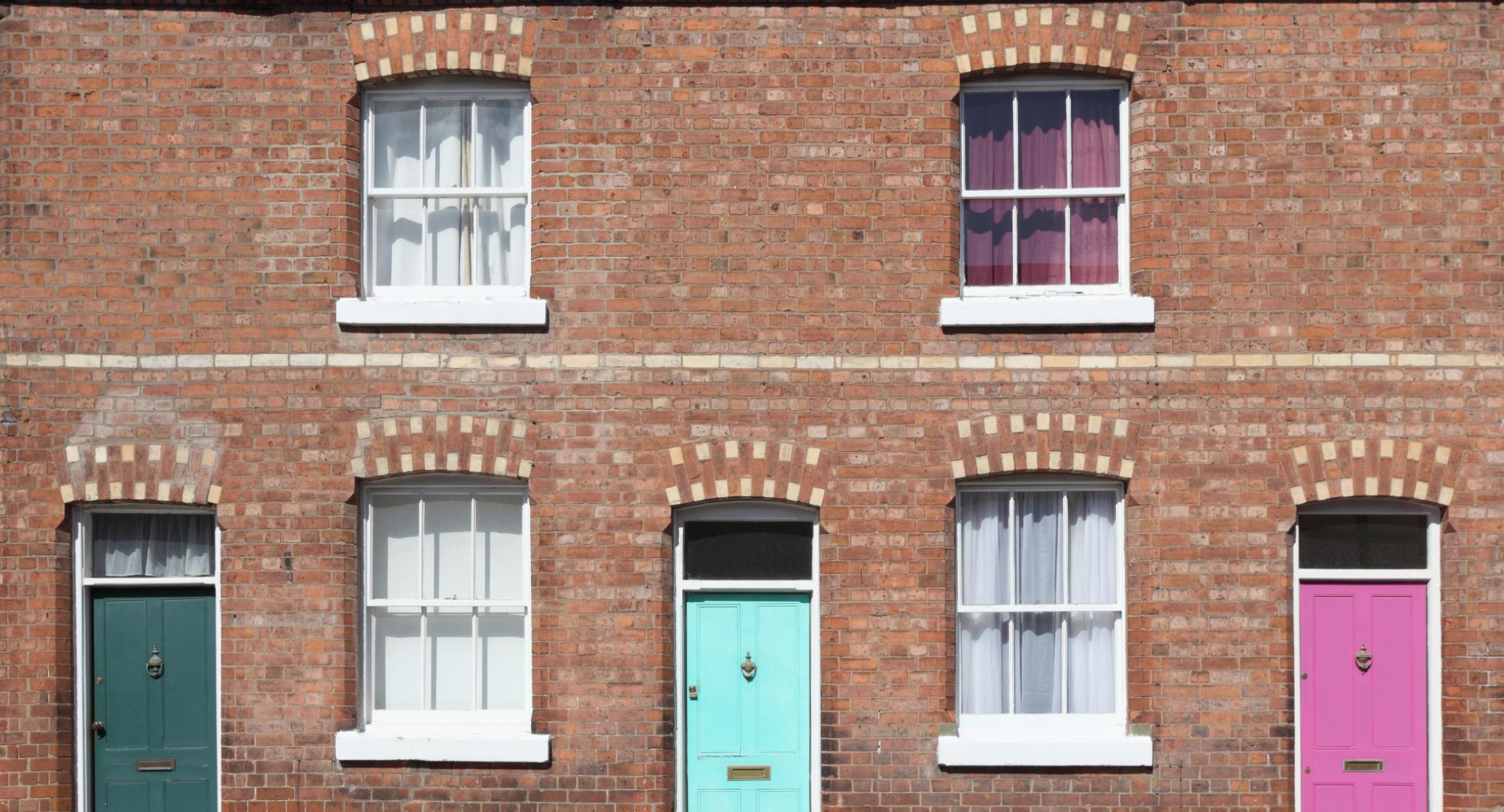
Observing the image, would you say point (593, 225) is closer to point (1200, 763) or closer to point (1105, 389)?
point (1105, 389)

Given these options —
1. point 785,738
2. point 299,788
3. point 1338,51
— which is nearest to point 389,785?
point 299,788

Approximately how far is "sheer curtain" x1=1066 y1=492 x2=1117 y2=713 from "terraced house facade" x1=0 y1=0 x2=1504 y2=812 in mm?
115

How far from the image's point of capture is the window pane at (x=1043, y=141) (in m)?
8.83

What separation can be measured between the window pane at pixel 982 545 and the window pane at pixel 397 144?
4540 mm

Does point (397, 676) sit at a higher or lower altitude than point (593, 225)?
lower

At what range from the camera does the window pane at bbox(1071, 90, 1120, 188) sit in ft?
28.9

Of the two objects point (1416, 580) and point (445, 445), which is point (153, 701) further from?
point (1416, 580)

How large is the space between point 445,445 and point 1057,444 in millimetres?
4091

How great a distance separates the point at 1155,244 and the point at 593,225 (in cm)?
381

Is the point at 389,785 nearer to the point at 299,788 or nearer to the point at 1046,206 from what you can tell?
the point at 299,788

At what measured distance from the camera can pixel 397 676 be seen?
348 inches

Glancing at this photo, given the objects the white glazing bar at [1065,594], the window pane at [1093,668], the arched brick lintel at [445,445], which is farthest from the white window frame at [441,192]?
the window pane at [1093,668]

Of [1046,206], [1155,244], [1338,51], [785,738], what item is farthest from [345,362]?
[1338,51]

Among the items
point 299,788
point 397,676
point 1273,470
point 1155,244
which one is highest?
point 1155,244
